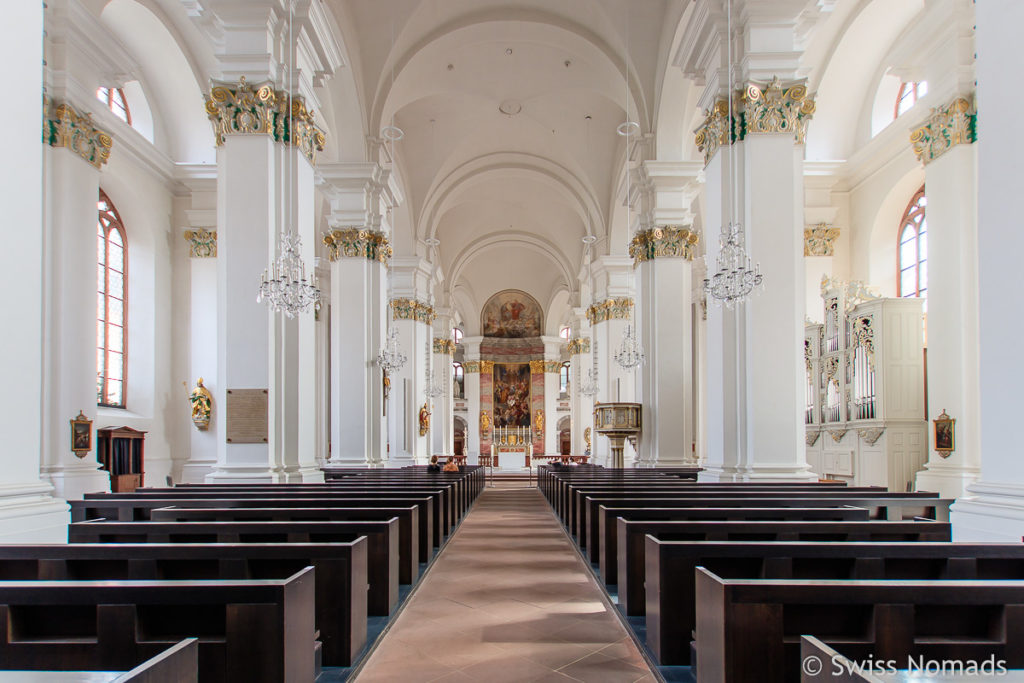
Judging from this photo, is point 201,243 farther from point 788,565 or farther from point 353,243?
point 788,565

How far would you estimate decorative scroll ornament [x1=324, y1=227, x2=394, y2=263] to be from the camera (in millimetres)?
13758

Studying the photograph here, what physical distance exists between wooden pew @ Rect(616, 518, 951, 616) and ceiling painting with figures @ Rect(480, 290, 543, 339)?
33728 mm

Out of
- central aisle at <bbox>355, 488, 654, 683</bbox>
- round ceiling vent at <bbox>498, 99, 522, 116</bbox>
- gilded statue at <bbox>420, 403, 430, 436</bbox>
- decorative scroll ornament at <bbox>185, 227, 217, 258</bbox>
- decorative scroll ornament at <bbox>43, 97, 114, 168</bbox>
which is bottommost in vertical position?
central aisle at <bbox>355, 488, 654, 683</bbox>

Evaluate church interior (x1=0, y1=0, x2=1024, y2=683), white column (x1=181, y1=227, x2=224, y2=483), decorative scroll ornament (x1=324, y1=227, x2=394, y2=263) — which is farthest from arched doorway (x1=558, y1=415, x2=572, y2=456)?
decorative scroll ornament (x1=324, y1=227, x2=394, y2=263)

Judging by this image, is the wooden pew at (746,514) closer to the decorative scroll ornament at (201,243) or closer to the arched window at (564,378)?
the decorative scroll ornament at (201,243)

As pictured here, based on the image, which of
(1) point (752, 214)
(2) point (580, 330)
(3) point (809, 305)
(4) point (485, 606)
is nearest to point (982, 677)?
(4) point (485, 606)

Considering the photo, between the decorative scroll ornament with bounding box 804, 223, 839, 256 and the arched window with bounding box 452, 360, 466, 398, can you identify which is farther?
the arched window with bounding box 452, 360, 466, 398

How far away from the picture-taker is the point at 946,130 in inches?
373

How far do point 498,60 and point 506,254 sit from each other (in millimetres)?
19135

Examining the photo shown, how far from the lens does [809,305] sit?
15.8m

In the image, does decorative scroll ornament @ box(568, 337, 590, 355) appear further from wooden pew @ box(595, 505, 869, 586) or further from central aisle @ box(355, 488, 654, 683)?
wooden pew @ box(595, 505, 869, 586)

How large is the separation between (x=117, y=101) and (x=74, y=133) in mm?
5230

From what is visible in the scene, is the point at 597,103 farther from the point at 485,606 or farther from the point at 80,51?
the point at 485,606

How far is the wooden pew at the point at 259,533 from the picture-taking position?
4.32m
